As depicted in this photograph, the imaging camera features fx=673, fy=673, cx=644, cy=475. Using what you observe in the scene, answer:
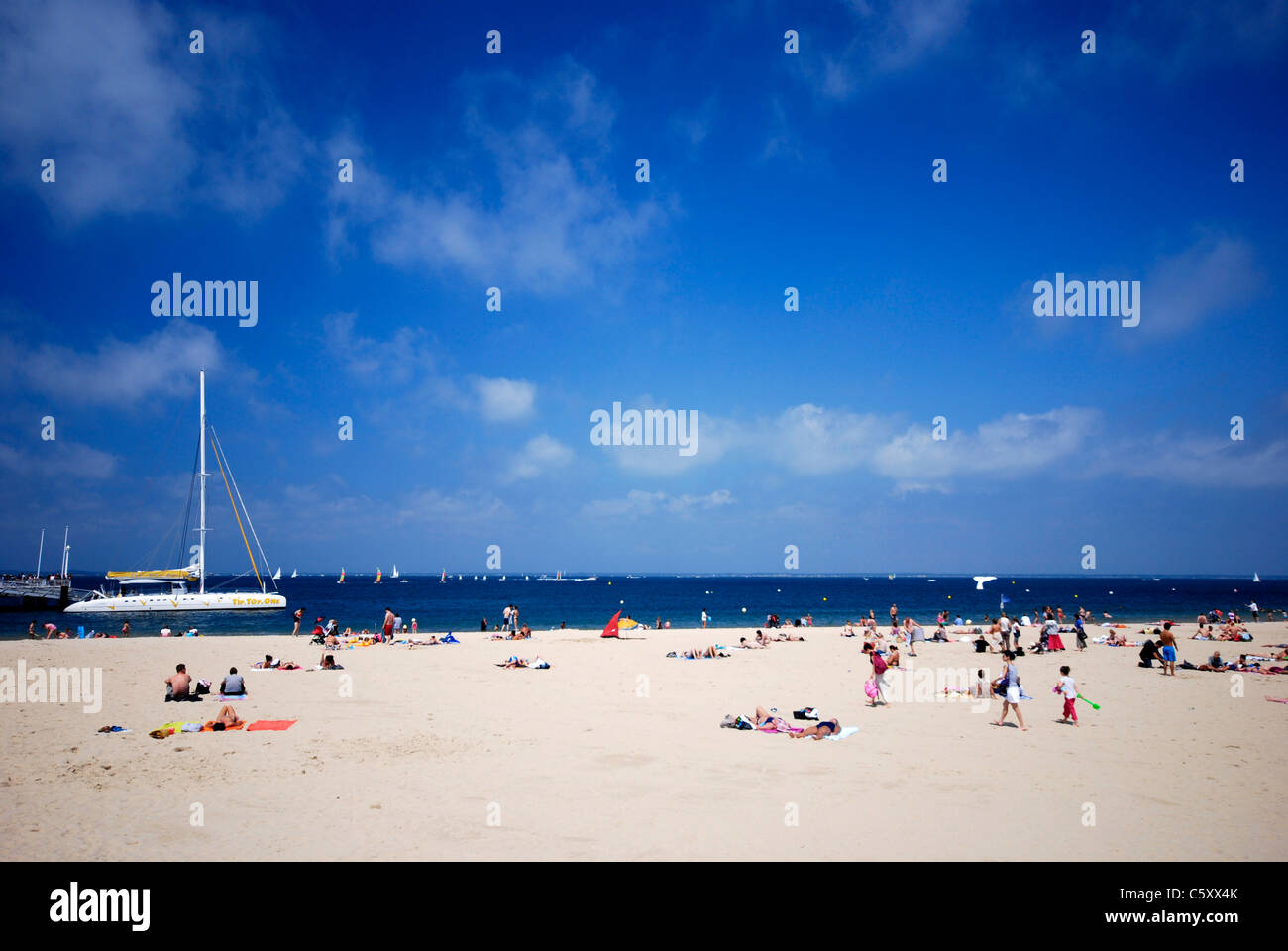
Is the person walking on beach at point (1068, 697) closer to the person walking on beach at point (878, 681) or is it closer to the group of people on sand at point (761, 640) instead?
the person walking on beach at point (878, 681)

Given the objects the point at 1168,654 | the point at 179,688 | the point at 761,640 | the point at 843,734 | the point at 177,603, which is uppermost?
the point at 179,688

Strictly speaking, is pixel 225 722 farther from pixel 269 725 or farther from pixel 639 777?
pixel 639 777

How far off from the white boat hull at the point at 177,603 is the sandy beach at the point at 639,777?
42.2 m

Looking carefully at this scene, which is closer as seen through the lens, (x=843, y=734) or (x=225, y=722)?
(x=843, y=734)

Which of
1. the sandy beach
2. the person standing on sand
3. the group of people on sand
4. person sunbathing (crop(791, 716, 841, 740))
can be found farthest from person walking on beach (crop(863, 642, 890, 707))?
the group of people on sand

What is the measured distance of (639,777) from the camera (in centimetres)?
1087

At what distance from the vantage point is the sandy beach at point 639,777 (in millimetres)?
8172

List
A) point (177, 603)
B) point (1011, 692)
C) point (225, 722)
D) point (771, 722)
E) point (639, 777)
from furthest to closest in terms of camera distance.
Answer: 1. point (177, 603)
2. point (1011, 692)
3. point (771, 722)
4. point (225, 722)
5. point (639, 777)

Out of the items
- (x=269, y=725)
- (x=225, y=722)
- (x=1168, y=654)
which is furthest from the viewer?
(x=1168, y=654)

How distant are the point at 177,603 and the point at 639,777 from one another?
5953 cm

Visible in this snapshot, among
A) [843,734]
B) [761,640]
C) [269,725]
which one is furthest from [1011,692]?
[761,640]

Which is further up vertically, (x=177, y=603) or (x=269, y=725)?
(x=269, y=725)
